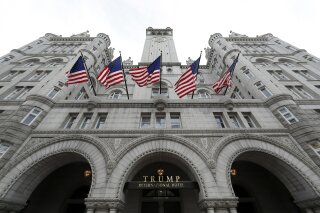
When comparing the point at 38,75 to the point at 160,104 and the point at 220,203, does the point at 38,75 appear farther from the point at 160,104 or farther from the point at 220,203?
the point at 220,203

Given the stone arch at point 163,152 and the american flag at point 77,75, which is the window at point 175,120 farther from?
the american flag at point 77,75

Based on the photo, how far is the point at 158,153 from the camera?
1373 cm

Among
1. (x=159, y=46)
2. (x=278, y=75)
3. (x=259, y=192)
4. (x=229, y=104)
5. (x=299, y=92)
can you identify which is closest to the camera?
(x=259, y=192)

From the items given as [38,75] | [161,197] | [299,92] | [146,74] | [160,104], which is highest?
[38,75]

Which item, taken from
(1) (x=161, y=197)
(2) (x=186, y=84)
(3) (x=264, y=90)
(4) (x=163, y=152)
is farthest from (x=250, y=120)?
(1) (x=161, y=197)

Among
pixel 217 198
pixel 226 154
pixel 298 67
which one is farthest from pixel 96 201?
pixel 298 67

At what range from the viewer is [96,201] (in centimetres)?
1094

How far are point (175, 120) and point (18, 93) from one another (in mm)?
21303

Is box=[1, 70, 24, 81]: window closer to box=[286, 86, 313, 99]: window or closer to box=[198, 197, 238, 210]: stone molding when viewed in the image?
box=[198, 197, 238, 210]: stone molding

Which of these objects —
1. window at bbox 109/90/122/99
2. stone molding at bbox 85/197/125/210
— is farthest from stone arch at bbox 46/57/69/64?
stone molding at bbox 85/197/125/210

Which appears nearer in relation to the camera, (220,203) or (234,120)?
(220,203)

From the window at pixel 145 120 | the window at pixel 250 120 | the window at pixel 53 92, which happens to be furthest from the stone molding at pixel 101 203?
the window at pixel 250 120

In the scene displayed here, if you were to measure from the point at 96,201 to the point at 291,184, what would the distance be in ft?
51.1

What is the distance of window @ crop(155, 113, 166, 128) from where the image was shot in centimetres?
1656
